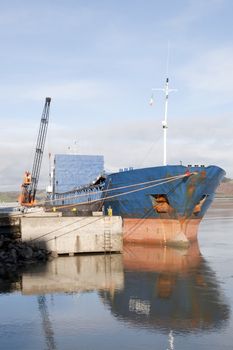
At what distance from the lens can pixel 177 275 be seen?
2580cm

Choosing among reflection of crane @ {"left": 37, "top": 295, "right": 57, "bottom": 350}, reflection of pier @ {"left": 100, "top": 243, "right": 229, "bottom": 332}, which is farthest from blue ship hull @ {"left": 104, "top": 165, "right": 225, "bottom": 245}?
reflection of crane @ {"left": 37, "top": 295, "right": 57, "bottom": 350}

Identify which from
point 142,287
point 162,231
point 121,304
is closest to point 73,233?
point 162,231

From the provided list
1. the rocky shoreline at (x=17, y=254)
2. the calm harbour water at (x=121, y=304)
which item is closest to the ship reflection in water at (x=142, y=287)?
the calm harbour water at (x=121, y=304)

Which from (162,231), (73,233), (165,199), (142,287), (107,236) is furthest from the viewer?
(162,231)

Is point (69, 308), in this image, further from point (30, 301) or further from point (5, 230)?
point (5, 230)

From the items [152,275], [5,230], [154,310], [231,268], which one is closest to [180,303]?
[154,310]

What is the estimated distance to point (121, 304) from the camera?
19688 millimetres

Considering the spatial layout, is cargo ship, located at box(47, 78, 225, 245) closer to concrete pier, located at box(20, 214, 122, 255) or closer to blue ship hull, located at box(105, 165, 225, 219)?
blue ship hull, located at box(105, 165, 225, 219)

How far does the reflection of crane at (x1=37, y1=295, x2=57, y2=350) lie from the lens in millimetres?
14492

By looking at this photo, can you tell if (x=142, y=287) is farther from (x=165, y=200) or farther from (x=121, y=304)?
(x=165, y=200)

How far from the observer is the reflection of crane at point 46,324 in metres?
14.5

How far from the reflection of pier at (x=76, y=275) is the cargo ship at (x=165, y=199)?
5231mm

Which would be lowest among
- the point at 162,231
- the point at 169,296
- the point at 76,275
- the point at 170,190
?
the point at 169,296

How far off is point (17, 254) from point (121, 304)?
42.8 feet
